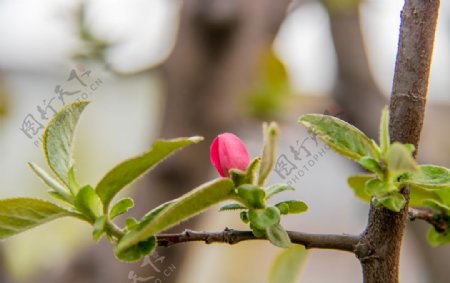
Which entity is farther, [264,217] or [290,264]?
[290,264]

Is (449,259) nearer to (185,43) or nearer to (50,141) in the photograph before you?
(185,43)

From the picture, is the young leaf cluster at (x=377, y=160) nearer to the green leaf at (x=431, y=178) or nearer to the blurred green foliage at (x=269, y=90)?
the green leaf at (x=431, y=178)

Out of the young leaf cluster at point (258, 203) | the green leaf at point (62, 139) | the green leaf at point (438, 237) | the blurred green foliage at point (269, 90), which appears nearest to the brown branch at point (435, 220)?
the green leaf at point (438, 237)

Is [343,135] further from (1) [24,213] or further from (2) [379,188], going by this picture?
(1) [24,213]

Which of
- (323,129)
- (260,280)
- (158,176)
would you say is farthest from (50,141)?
(260,280)

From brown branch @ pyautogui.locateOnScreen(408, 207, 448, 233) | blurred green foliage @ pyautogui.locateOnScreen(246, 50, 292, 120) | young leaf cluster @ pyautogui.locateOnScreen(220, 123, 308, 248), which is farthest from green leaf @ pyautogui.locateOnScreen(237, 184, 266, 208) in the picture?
blurred green foliage @ pyautogui.locateOnScreen(246, 50, 292, 120)
